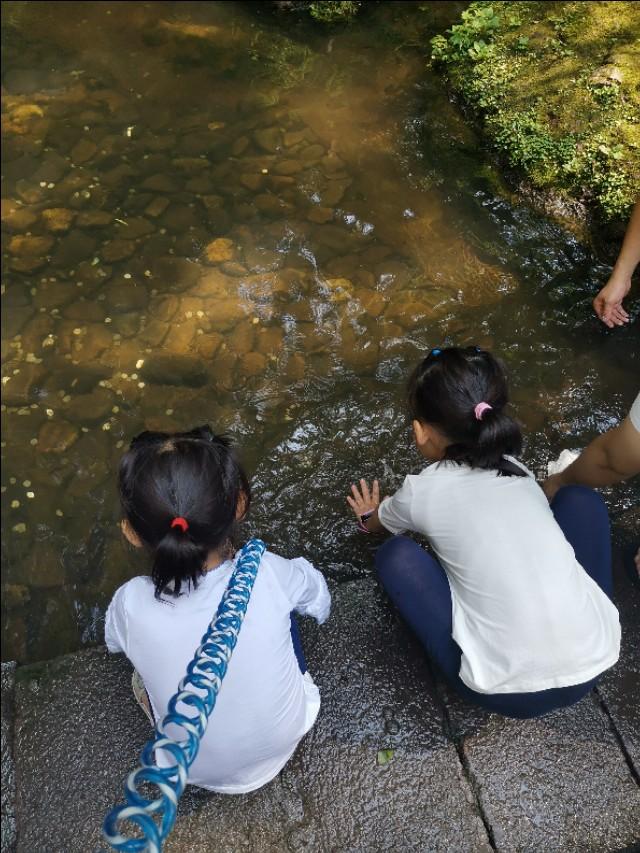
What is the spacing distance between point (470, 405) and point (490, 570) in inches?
17.2

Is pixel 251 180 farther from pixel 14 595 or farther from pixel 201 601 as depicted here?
pixel 201 601

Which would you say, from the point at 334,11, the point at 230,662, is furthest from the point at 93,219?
the point at 230,662

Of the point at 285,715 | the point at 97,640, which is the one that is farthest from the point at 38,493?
the point at 285,715

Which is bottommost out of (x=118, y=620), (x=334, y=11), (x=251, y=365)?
(x=251, y=365)

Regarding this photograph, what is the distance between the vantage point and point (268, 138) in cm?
412

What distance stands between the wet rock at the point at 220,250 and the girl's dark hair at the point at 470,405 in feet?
6.76

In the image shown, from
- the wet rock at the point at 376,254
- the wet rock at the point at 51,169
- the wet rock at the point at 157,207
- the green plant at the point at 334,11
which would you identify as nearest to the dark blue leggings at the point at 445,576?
the wet rock at the point at 376,254

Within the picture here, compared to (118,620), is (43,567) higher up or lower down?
lower down

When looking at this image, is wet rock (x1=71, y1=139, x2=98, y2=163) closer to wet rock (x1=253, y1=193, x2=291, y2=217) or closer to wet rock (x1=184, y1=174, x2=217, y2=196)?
wet rock (x1=184, y1=174, x2=217, y2=196)

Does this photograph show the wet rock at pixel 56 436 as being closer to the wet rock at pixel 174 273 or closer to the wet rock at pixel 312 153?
the wet rock at pixel 174 273

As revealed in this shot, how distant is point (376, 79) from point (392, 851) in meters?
4.18

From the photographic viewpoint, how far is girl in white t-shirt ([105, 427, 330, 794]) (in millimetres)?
1543

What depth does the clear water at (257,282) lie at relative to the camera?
9.43ft

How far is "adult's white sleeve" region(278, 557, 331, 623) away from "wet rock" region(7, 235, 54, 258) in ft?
8.91
